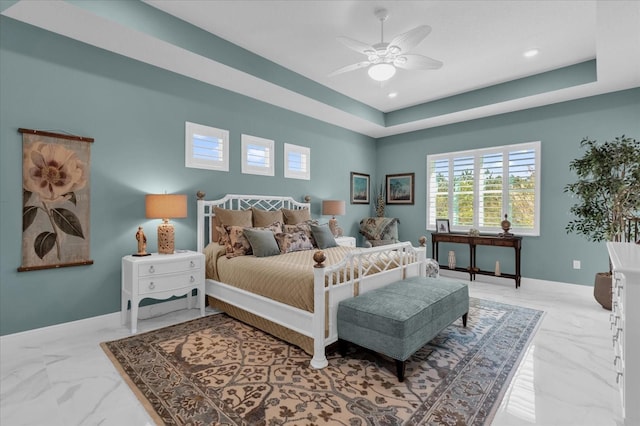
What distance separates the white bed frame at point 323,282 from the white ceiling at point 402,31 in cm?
172

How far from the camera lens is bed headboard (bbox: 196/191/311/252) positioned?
3941 mm

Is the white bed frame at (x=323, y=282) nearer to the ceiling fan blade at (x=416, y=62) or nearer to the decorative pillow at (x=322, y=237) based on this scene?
the decorative pillow at (x=322, y=237)

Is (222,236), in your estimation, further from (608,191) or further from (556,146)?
(556,146)

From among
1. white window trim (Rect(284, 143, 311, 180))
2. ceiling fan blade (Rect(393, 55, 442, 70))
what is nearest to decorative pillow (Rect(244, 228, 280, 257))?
white window trim (Rect(284, 143, 311, 180))

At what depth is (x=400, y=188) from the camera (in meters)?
6.56

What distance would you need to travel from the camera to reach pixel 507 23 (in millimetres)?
3164

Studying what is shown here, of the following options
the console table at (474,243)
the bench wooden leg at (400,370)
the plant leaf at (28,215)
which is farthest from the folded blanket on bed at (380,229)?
the plant leaf at (28,215)

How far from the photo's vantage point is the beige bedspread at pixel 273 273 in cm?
261

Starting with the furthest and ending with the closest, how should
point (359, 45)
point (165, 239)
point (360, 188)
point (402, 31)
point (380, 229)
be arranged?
point (360, 188)
point (380, 229)
point (165, 239)
point (402, 31)
point (359, 45)

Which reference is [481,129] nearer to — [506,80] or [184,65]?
[506,80]

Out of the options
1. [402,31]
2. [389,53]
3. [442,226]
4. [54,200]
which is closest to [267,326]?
[54,200]

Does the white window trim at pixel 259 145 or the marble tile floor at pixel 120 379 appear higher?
the white window trim at pixel 259 145

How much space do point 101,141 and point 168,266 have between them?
145cm

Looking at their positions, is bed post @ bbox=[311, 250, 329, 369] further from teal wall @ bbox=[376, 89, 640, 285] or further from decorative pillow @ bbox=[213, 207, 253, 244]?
teal wall @ bbox=[376, 89, 640, 285]
